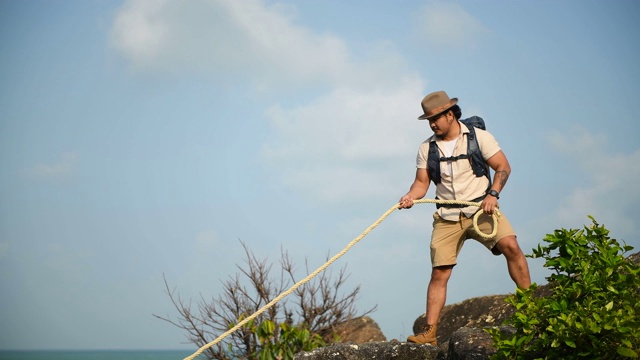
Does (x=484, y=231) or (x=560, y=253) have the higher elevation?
(x=484, y=231)

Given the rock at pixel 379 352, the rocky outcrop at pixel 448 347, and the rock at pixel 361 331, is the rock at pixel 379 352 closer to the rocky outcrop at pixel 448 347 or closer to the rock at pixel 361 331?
the rocky outcrop at pixel 448 347

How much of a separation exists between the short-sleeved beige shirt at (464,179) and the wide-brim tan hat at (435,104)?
0.30m

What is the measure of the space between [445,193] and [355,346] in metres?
1.75

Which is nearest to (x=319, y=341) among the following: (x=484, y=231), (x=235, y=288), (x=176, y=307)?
(x=235, y=288)

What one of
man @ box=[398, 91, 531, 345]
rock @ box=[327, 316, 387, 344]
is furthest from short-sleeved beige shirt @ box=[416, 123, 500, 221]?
rock @ box=[327, 316, 387, 344]

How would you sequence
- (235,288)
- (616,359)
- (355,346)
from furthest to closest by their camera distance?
(235,288) → (355,346) → (616,359)

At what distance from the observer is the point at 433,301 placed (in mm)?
7289

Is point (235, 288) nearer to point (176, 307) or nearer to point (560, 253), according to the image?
point (176, 307)

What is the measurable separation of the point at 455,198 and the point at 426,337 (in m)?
1.40

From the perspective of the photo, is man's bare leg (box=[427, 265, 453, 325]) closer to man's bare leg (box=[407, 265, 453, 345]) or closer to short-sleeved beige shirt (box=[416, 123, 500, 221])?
man's bare leg (box=[407, 265, 453, 345])

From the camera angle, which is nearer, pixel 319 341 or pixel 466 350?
pixel 466 350

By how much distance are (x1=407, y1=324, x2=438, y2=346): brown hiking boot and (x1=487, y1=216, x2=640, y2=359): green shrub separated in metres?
1.81

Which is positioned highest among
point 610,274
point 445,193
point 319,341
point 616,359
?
point 445,193

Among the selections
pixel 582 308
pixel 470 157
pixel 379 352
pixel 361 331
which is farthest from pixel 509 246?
pixel 361 331
